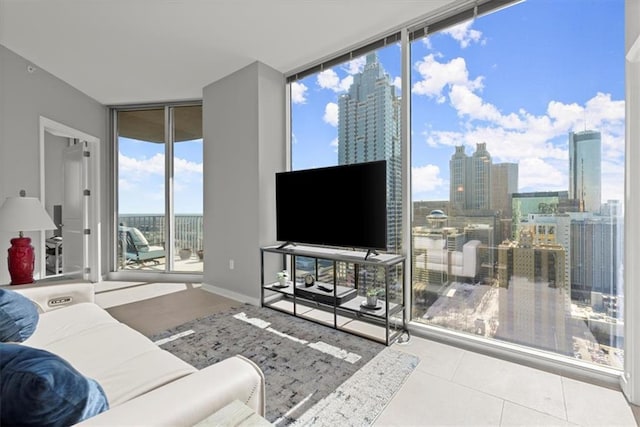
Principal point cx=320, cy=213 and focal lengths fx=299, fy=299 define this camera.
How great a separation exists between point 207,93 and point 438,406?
4.24m

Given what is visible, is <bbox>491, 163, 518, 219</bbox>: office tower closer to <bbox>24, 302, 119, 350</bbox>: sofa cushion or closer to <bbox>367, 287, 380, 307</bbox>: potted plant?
<bbox>367, 287, 380, 307</bbox>: potted plant

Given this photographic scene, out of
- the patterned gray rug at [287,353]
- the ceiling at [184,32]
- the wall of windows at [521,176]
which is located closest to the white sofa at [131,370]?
the patterned gray rug at [287,353]

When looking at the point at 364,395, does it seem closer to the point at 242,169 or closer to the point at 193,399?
the point at 193,399

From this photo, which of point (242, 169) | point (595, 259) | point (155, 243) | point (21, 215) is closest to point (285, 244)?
point (242, 169)

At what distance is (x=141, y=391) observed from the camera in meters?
1.07

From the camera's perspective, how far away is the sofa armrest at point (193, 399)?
0.76 m

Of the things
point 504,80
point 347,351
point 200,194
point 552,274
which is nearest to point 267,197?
point 200,194

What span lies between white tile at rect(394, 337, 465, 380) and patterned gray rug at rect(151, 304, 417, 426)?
0.13m

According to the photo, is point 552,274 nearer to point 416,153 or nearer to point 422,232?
point 422,232

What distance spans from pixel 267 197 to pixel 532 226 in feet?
8.41

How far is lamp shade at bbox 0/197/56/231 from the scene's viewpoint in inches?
101

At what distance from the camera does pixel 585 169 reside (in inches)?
79.4

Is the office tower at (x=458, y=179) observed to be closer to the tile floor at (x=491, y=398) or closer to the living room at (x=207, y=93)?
the living room at (x=207, y=93)

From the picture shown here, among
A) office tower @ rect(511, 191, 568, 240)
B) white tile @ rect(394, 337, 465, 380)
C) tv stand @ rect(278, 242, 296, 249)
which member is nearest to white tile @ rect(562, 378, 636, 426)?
white tile @ rect(394, 337, 465, 380)
